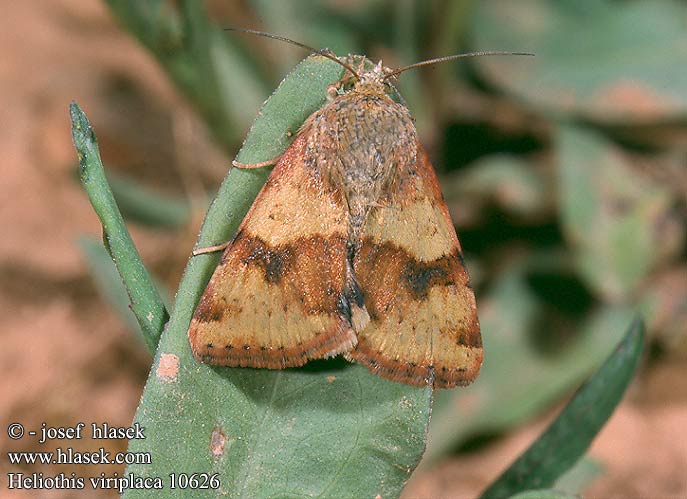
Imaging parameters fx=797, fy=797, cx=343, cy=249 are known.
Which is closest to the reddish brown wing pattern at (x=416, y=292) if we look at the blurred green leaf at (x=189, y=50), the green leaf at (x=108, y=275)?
the green leaf at (x=108, y=275)

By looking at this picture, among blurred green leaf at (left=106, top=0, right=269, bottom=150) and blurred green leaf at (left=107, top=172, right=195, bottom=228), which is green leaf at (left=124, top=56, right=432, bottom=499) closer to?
blurred green leaf at (left=106, top=0, right=269, bottom=150)

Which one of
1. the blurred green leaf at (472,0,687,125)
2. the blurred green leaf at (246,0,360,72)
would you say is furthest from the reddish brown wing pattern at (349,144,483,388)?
the blurred green leaf at (246,0,360,72)

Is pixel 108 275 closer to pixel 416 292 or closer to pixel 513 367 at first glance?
pixel 416 292

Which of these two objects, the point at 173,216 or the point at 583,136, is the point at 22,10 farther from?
the point at 583,136

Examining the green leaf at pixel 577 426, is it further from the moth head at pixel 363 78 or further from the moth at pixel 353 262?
the moth head at pixel 363 78

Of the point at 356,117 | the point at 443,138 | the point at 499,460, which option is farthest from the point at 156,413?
the point at 443,138
